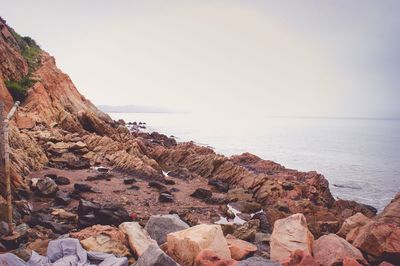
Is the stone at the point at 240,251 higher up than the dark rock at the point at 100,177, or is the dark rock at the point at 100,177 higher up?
the stone at the point at 240,251

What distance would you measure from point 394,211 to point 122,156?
19075 millimetres

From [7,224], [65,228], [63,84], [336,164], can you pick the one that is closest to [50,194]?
[65,228]

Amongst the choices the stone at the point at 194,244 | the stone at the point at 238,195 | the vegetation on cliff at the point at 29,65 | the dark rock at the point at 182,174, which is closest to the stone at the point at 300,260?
the stone at the point at 194,244

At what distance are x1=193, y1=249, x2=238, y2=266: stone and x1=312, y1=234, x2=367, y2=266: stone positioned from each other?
7.03ft

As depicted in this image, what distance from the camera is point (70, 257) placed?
6.32 meters

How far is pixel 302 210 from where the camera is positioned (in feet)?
59.1

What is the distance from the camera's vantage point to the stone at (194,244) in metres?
6.60

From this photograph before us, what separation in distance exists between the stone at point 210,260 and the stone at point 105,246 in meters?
1.82

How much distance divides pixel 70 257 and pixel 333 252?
18.9 feet

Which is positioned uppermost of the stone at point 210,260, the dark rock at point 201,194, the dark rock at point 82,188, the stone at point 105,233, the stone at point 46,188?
the stone at point 210,260

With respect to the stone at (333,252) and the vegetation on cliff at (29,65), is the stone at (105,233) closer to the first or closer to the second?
the stone at (333,252)

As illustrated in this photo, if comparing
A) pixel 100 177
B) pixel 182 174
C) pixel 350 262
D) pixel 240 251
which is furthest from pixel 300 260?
pixel 182 174

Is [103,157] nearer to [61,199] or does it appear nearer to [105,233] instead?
[61,199]

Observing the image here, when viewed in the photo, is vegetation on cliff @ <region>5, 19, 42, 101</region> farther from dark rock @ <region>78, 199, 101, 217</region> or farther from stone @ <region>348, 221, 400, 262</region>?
stone @ <region>348, 221, 400, 262</region>
